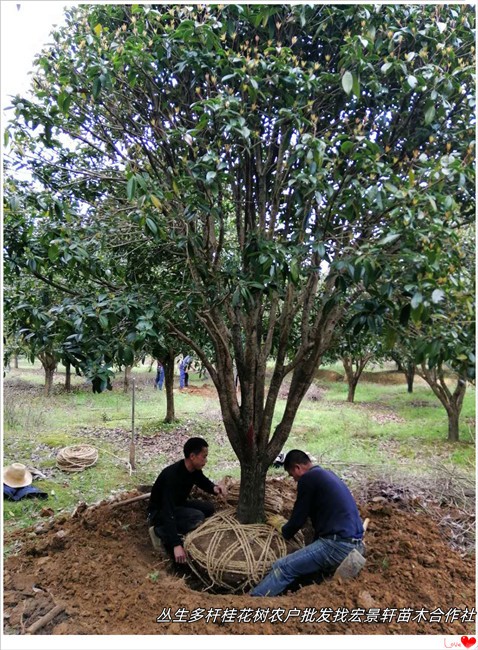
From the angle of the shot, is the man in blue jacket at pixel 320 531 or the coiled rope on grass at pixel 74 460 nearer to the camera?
the man in blue jacket at pixel 320 531

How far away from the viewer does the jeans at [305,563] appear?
2904 mm

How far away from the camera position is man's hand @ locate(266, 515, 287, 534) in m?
3.43

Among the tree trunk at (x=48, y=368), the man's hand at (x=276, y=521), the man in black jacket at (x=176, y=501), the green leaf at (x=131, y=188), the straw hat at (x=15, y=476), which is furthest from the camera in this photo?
the tree trunk at (x=48, y=368)

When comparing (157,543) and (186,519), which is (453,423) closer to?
(186,519)

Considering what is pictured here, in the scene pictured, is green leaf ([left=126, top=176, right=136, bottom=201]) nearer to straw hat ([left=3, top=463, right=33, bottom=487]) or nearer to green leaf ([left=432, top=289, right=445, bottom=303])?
green leaf ([left=432, top=289, right=445, bottom=303])

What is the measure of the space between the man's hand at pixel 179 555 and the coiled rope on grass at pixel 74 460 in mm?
3247

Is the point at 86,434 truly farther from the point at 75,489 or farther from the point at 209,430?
the point at 75,489

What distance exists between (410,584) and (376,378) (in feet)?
50.7

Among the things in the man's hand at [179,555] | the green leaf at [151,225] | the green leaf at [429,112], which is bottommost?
the man's hand at [179,555]

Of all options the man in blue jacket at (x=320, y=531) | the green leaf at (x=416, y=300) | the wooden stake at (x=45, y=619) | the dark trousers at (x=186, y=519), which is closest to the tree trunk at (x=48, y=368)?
the dark trousers at (x=186, y=519)

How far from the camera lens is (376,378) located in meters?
17.7

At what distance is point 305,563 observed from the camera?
2.91m

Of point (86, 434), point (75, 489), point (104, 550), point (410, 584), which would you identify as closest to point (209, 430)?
point (86, 434)

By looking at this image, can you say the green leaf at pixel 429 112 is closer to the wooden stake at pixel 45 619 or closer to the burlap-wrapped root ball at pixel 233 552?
the burlap-wrapped root ball at pixel 233 552
